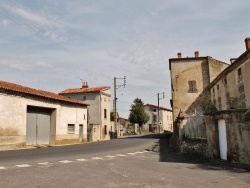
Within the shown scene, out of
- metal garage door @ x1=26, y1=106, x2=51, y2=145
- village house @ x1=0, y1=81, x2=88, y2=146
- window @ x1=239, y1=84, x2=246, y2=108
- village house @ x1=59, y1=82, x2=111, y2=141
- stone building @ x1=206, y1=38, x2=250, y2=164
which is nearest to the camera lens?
stone building @ x1=206, y1=38, x2=250, y2=164

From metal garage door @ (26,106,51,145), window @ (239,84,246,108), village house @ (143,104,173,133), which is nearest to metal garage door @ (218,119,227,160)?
window @ (239,84,246,108)

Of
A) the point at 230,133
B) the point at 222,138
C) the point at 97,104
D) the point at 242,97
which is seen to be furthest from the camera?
the point at 97,104

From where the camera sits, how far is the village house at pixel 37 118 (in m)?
21.7

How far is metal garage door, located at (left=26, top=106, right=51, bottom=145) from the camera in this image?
2470cm

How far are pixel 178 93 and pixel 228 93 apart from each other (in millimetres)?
11352

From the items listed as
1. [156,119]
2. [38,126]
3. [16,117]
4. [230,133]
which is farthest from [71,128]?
[156,119]

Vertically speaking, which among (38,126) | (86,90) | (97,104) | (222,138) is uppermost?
(86,90)

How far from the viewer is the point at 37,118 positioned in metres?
25.9

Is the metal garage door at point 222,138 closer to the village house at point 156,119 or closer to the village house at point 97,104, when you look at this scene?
the village house at point 97,104

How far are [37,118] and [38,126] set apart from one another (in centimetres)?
76

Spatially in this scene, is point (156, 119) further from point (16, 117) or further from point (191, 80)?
point (16, 117)

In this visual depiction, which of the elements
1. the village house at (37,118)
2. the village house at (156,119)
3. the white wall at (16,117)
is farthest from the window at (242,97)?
the village house at (156,119)

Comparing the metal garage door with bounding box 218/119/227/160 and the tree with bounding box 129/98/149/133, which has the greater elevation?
the tree with bounding box 129/98/149/133

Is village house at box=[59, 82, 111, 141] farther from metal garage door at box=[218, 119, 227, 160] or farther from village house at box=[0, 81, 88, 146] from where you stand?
metal garage door at box=[218, 119, 227, 160]
